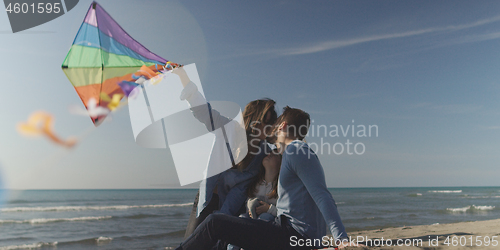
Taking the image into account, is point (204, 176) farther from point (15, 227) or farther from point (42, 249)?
point (15, 227)

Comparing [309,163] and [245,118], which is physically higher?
[245,118]

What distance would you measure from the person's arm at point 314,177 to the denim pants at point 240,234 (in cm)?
27

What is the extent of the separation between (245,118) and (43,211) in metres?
21.5

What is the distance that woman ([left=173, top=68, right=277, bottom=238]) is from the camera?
8.55 ft

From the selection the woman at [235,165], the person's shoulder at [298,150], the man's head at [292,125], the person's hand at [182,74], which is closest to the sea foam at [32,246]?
the woman at [235,165]

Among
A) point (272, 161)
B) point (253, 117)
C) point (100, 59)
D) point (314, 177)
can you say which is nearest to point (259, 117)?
point (253, 117)

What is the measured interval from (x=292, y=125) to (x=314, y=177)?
40 centimetres

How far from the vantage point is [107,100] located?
2.93 metres

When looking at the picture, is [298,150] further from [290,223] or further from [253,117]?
[253,117]

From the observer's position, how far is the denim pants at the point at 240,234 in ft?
6.57

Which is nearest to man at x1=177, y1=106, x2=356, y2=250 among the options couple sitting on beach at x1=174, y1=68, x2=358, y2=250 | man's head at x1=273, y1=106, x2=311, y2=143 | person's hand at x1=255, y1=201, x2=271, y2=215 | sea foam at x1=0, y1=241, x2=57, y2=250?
couple sitting on beach at x1=174, y1=68, x2=358, y2=250

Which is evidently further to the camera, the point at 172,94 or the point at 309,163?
the point at 172,94

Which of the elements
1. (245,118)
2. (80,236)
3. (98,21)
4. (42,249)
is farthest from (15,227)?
(245,118)

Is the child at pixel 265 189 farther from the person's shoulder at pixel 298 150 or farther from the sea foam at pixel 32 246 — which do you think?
the sea foam at pixel 32 246
